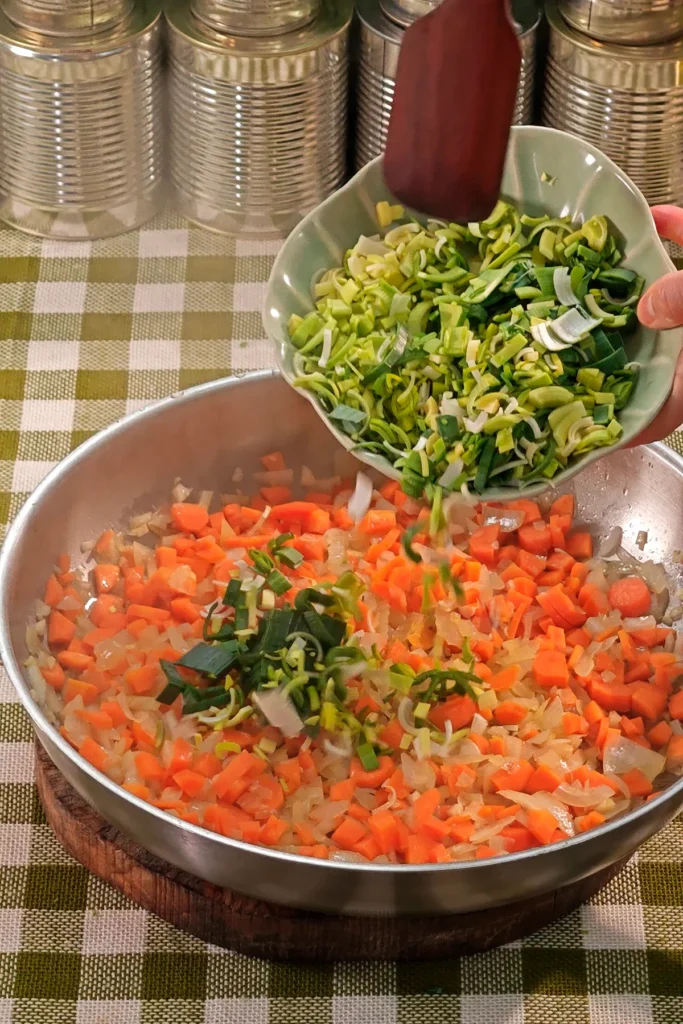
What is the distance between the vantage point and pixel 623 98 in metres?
2.56

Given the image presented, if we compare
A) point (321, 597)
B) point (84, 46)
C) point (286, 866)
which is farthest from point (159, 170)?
point (286, 866)

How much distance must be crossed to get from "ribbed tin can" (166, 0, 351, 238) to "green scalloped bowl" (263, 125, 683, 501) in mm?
691

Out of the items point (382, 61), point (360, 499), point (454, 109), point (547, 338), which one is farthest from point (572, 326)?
point (382, 61)

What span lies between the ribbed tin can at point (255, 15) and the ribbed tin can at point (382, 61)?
5.9 inches

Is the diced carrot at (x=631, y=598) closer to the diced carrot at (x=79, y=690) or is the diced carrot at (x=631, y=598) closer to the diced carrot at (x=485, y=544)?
the diced carrot at (x=485, y=544)

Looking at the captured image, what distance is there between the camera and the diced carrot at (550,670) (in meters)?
1.86

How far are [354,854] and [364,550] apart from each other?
0.58 meters

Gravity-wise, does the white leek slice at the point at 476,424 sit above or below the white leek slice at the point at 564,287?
below

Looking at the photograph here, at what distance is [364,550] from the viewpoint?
2084 millimetres

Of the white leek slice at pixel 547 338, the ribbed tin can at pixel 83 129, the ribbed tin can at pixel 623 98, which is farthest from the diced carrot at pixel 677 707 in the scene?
the ribbed tin can at pixel 83 129

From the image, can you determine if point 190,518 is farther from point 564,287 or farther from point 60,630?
point 564,287

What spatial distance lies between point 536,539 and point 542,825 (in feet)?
1.86

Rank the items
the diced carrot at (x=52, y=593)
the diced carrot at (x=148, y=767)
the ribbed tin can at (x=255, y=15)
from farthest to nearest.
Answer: the ribbed tin can at (x=255, y=15), the diced carrot at (x=52, y=593), the diced carrot at (x=148, y=767)

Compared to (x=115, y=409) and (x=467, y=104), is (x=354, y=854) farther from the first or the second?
(x=115, y=409)
